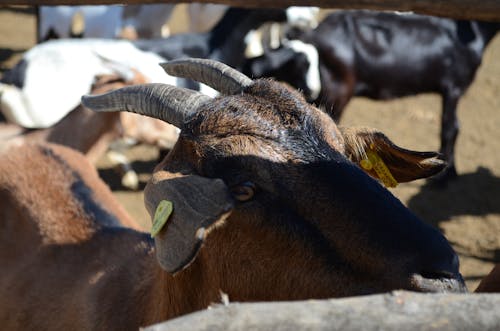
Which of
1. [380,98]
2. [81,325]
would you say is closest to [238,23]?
[380,98]

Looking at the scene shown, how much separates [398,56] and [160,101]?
544 centimetres

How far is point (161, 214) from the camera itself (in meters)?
2.35

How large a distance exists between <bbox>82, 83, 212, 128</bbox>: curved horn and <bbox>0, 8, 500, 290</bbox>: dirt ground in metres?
4.15

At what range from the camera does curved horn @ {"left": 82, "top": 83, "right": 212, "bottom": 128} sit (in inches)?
104

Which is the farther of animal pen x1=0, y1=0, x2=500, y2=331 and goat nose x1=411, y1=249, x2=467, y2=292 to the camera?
goat nose x1=411, y1=249, x2=467, y2=292

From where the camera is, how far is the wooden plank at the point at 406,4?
2.77 meters

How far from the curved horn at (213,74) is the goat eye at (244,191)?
1.86ft

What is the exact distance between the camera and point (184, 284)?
2.61 meters

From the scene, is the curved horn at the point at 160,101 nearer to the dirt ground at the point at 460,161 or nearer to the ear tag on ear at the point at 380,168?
the ear tag on ear at the point at 380,168

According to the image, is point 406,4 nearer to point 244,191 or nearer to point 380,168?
point 380,168

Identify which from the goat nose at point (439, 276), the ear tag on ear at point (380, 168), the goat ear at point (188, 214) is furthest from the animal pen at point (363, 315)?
the ear tag on ear at point (380, 168)

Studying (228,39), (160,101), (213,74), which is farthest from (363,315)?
(228,39)

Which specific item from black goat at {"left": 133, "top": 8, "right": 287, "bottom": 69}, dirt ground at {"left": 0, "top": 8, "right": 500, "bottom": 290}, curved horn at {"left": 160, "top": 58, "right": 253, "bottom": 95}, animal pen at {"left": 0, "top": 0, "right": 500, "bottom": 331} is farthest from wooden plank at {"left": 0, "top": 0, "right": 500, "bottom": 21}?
black goat at {"left": 133, "top": 8, "right": 287, "bottom": 69}

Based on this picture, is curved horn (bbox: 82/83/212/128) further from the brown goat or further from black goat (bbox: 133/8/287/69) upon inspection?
black goat (bbox: 133/8/287/69)
